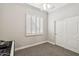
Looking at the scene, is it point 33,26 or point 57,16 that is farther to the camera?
point 57,16

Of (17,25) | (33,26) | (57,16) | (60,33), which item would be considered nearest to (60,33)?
(60,33)

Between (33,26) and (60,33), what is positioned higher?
(33,26)

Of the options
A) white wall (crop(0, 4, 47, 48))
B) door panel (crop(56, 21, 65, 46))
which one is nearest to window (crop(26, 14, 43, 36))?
white wall (crop(0, 4, 47, 48))

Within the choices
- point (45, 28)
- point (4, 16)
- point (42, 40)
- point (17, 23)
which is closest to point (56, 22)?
point (45, 28)

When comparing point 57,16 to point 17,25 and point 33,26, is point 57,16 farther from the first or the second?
point 17,25

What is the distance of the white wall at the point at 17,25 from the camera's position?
0.75 metres

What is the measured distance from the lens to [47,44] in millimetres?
935

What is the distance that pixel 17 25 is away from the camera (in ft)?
2.64

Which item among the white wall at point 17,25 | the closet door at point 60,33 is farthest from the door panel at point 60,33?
the white wall at point 17,25

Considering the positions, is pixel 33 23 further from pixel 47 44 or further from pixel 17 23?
pixel 47 44

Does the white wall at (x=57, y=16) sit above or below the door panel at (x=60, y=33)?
above

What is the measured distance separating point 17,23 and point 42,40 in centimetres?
46

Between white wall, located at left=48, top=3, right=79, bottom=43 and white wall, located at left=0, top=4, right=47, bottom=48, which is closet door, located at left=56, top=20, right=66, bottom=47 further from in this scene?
white wall, located at left=0, top=4, right=47, bottom=48

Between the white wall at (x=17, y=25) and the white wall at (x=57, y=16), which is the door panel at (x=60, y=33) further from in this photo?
the white wall at (x=17, y=25)
